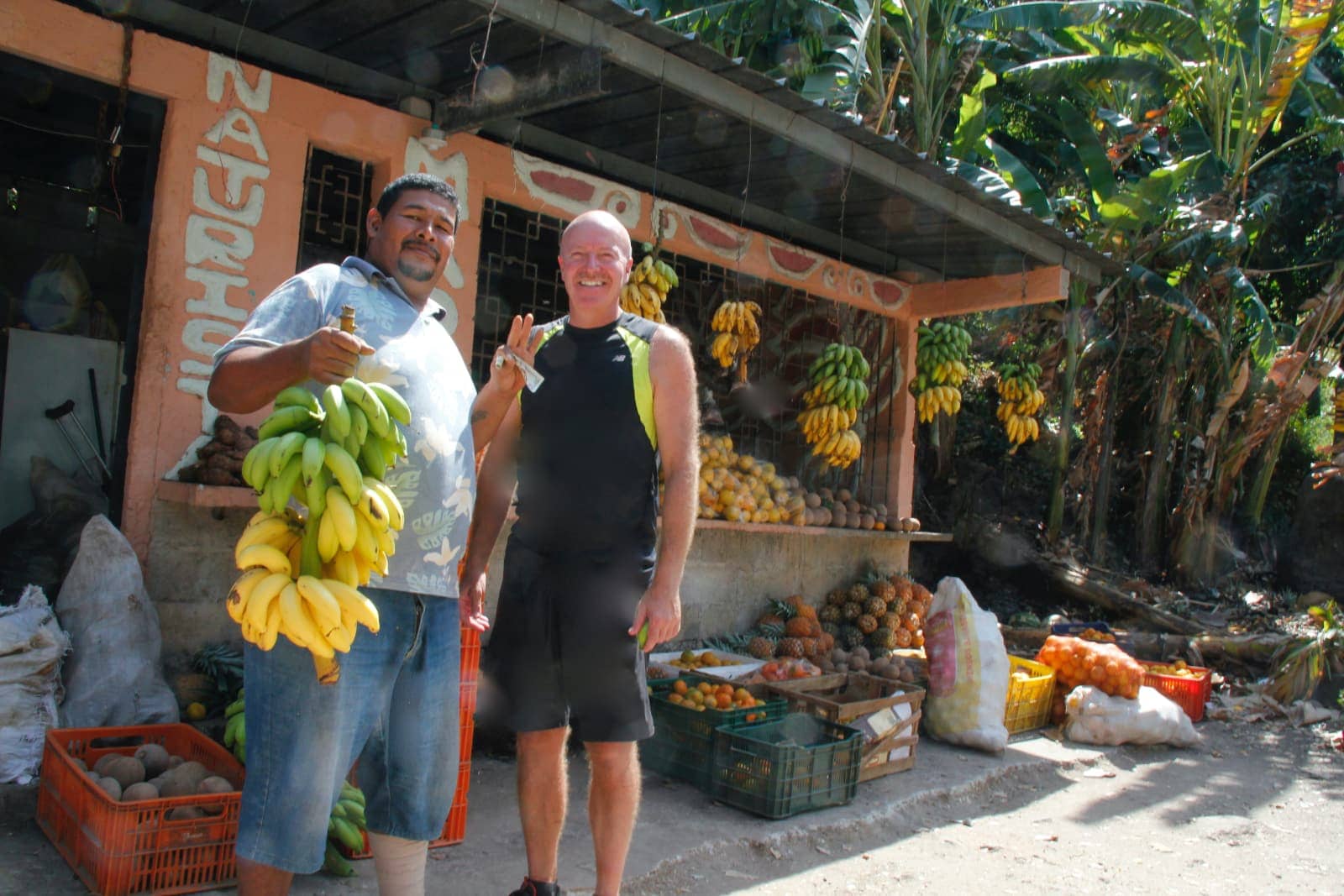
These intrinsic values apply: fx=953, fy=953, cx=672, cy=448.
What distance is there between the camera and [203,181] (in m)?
4.83

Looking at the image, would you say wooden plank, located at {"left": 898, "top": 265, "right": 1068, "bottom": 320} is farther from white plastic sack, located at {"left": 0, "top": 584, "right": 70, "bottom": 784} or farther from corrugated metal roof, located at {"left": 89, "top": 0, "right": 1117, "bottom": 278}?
white plastic sack, located at {"left": 0, "top": 584, "right": 70, "bottom": 784}

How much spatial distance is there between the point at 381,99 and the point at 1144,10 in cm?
928

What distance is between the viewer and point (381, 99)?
5746mm

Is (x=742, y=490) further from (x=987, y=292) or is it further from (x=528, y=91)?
(x=528, y=91)

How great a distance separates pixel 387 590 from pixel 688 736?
2.84 meters

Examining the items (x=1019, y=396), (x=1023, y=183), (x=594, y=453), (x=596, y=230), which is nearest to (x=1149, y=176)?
(x=1023, y=183)

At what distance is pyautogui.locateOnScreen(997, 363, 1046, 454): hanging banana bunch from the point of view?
8.45m

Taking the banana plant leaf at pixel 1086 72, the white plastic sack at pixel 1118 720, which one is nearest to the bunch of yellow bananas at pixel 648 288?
the white plastic sack at pixel 1118 720

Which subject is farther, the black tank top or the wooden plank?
the wooden plank

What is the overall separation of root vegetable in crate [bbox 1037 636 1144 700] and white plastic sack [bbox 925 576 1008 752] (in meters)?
1.08

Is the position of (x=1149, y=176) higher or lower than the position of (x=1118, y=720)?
higher

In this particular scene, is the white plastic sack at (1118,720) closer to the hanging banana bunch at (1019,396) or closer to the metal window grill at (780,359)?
the hanging banana bunch at (1019,396)

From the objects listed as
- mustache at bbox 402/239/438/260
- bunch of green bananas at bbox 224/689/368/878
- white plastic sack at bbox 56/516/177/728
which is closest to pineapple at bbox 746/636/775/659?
bunch of green bananas at bbox 224/689/368/878

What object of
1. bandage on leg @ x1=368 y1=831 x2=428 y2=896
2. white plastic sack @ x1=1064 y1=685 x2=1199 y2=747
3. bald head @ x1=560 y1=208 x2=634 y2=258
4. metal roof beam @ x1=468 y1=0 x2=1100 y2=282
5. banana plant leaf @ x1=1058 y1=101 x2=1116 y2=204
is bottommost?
white plastic sack @ x1=1064 y1=685 x2=1199 y2=747
